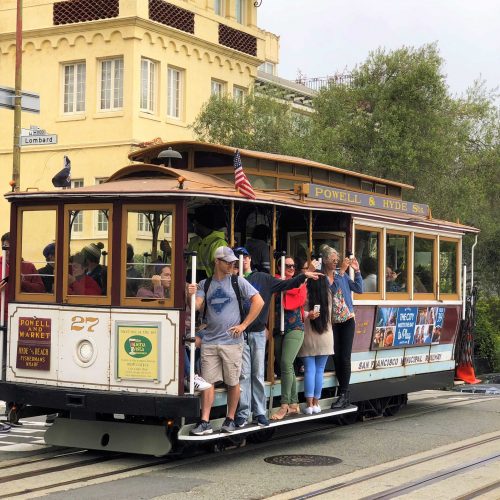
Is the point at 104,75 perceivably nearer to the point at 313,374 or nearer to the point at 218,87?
the point at 218,87

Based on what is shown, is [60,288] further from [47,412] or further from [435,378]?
[435,378]

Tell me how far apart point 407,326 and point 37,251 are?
5440 millimetres

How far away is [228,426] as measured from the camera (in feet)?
33.7

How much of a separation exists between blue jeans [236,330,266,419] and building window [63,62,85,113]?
756 inches

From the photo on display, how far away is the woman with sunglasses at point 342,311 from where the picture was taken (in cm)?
1207

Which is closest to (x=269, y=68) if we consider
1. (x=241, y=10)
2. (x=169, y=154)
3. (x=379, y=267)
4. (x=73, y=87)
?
(x=241, y=10)

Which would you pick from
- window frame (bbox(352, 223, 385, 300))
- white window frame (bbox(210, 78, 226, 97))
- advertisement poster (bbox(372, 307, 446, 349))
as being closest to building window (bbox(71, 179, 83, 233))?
window frame (bbox(352, 223, 385, 300))

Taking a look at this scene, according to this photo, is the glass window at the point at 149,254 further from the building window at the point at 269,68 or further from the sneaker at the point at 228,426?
the building window at the point at 269,68

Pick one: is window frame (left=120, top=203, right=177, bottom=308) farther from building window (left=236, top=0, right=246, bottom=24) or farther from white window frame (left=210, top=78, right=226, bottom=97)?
building window (left=236, top=0, right=246, bottom=24)

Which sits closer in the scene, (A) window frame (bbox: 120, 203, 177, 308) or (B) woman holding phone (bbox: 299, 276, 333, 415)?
(A) window frame (bbox: 120, 203, 177, 308)

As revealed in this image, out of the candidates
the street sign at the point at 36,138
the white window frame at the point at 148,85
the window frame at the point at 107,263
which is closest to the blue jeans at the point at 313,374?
the window frame at the point at 107,263

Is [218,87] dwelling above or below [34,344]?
above

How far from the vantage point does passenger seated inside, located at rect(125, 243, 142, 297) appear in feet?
33.9

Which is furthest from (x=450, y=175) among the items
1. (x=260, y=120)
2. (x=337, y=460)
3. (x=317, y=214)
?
(x=337, y=460)
